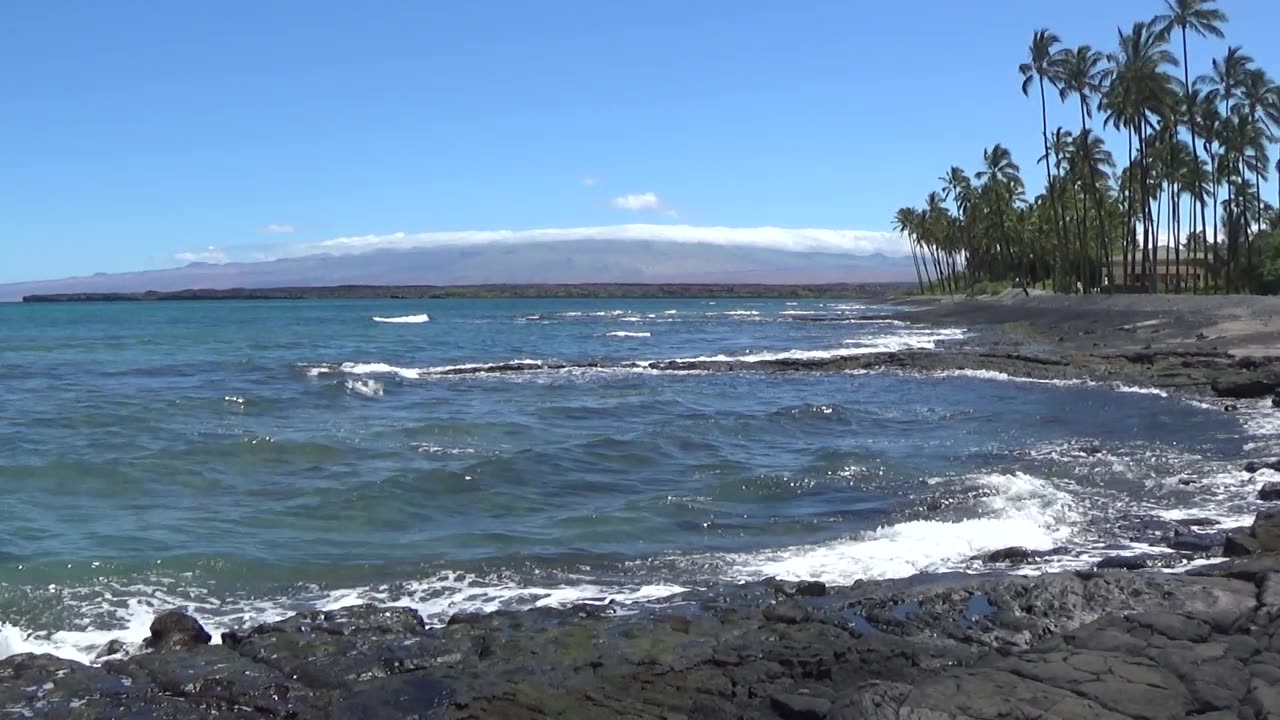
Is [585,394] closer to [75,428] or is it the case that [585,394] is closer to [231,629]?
[75,428]

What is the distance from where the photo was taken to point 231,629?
9.92 meters

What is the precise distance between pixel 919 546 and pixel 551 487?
6157 mm

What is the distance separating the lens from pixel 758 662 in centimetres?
808

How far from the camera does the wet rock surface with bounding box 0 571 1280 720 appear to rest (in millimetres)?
7031

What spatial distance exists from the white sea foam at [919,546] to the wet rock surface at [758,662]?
4.45 ft

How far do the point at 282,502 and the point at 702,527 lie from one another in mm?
5723

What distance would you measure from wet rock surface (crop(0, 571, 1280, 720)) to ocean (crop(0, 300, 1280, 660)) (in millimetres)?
1230

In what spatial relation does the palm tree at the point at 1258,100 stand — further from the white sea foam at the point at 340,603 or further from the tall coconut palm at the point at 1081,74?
the white sea foam at the point at 340,603

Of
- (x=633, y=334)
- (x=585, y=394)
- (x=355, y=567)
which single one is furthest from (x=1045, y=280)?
(x=355, y=567)

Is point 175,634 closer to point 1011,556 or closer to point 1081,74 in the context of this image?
point 1011,556

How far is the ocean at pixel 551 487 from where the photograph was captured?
11.5 metres

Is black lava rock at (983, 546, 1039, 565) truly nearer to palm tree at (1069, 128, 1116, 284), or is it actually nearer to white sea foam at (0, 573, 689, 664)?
white sea foam at (0, 573, 689, 664)

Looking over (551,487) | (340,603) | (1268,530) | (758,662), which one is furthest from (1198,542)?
(551,487)

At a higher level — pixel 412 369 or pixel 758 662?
pixel 412 369
